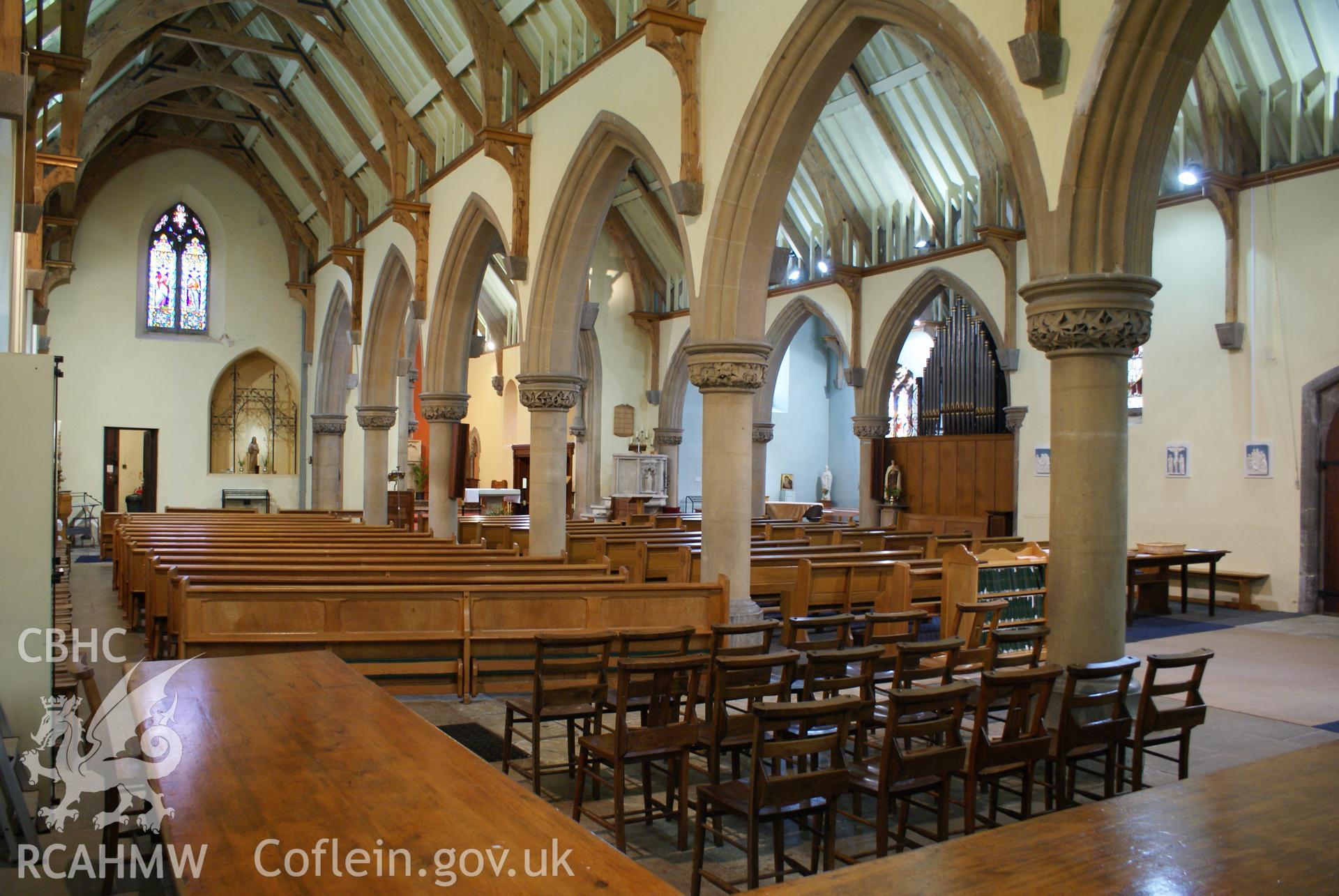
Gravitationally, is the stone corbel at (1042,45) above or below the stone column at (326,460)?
above

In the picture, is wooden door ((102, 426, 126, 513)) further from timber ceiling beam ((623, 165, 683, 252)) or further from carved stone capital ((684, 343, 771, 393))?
carved stone capital ((684, 343, 771, 393))

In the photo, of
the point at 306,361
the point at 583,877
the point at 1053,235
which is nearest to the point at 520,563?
the point at 1053,235

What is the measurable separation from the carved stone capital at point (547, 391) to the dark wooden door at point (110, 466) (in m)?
13.1

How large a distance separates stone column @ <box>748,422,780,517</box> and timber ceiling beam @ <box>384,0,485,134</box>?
24.2 ft

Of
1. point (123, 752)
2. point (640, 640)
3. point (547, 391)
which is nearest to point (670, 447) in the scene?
point (547, 391)

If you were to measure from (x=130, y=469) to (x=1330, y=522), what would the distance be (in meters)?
22.0

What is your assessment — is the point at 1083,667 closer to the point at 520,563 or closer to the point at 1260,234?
the point at 520,563

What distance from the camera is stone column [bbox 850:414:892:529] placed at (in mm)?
16875

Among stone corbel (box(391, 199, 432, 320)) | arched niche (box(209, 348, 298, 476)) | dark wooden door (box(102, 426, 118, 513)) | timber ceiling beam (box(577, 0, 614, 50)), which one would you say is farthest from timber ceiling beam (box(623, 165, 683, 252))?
dark wooden door (box(102, 426, 118, 513))

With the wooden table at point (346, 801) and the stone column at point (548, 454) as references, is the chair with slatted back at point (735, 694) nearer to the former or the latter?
the wooden table at point (346, 801)

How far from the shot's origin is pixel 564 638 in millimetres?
4578

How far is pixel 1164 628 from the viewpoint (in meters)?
9.90

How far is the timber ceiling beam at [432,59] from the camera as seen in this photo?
13117mm

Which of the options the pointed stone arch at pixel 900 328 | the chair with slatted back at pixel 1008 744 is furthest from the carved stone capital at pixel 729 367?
the pointed stone arch at pixel 900 328
